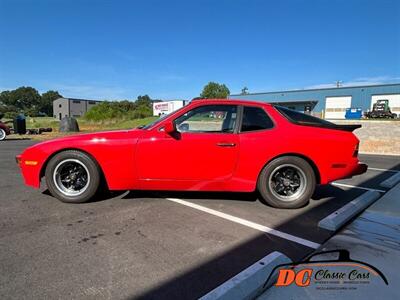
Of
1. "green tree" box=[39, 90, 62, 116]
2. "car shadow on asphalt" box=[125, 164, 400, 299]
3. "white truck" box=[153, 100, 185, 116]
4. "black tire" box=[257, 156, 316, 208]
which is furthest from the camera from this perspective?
"green tree" box=[39, 90, 62, 116]

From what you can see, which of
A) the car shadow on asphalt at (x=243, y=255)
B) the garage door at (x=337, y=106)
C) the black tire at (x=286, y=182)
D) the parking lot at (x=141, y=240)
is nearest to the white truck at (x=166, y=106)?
the garage door at (x=337, y=106)

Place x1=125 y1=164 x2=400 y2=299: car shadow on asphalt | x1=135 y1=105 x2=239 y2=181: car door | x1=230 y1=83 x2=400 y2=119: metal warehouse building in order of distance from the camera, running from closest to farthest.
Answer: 1. x1=125 y1=164 x2=400 y2=299: car shadow on asphalt
2. x1=135 y1=105 x2=239 y2=181: car door
3. x1=230 y1=83 x2=400 y2=119: metal warehouse building

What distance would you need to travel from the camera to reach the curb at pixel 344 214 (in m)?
3.22

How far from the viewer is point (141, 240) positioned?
2803mm

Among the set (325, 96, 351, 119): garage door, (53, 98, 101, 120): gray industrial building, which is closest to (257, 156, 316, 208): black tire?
(325, 96, 351, 119): garage door

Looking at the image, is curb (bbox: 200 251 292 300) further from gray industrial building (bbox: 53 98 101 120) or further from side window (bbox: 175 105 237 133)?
gray industrial building (bbox: 53 98 101 120)

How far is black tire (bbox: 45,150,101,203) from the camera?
3.77 meters

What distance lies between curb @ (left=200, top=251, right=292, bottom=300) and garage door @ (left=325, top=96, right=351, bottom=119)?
47.0 meters

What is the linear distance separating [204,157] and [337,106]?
4819 centimetres

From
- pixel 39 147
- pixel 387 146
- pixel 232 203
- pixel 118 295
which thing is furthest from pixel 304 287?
pixel 387 146

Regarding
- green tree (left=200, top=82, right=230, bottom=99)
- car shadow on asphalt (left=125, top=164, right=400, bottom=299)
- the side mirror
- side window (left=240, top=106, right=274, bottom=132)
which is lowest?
car shadow on asphalt (left=125, top=164, right=400, bottom=299)

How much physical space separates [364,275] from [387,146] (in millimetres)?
11846

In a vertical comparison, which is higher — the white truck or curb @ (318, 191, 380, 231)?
the white truck

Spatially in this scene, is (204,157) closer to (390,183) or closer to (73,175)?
(73,175)
